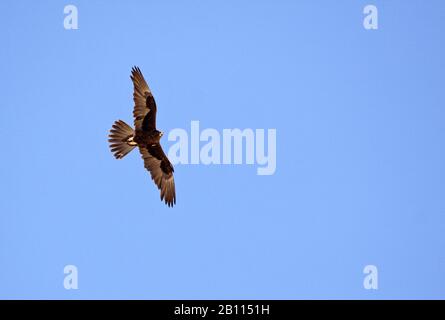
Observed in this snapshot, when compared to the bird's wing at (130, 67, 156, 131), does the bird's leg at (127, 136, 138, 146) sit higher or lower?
lower

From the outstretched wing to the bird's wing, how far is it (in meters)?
0.58

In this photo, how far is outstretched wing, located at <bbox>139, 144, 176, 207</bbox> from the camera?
17875mm

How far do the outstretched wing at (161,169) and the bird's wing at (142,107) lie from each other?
0.58 m

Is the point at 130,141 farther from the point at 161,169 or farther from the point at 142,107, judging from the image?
the point at 161,169

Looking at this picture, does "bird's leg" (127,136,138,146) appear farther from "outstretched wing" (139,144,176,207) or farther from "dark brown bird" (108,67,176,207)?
"outstretched wing" (139,144,176,207)

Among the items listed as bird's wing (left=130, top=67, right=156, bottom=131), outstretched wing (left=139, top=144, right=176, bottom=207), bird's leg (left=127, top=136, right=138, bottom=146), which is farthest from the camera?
outstretched wing (left=139, top=144, right=176, bottom=207)

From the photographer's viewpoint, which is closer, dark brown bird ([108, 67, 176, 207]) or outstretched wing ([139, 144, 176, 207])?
dark brown bird ([108, 67, 176, 207])

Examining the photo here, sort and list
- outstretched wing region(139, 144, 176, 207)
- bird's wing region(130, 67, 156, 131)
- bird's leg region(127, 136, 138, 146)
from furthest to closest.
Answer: outstretched wing region(139, 144, 176, 207), bird's leg region(127, 136, 138, 146), bird's wing region(130, 67, 156, 131)

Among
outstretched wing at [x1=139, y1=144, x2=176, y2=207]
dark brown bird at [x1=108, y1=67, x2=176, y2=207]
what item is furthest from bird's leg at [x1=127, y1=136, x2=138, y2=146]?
outstretched wing at [x1=139, y1=144, x2=176, y2=207]

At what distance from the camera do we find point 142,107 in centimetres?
1719

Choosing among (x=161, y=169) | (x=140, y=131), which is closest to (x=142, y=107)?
(x=140, y=131)
